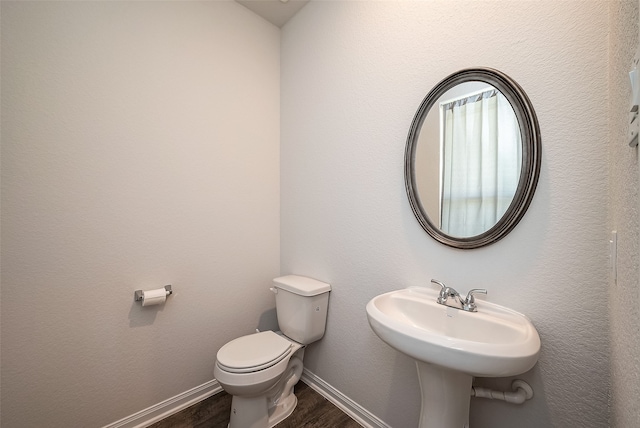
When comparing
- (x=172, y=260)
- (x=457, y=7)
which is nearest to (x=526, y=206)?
(x=457, y=7)

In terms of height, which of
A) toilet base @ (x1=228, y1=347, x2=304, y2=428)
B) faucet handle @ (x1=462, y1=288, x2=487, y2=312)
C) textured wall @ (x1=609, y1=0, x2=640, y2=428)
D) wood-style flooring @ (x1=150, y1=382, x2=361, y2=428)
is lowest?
wood-style flooring @ (x1=150, y1=382, x2=361, y2=428)

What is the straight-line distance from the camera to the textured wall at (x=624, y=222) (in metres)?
0.46

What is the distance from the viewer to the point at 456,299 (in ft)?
3.43

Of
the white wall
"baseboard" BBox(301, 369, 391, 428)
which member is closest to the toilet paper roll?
the white wall

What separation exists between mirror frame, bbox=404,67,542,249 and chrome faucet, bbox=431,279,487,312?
18 cm

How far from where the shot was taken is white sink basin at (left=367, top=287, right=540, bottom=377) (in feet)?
2.35

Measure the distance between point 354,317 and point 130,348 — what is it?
4.20ft

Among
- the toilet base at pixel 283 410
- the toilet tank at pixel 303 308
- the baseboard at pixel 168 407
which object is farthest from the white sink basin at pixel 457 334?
the baseboard at pixel 168 407

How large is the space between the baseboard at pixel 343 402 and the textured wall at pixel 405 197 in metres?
0.05

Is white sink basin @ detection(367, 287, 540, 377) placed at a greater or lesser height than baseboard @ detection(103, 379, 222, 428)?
greater

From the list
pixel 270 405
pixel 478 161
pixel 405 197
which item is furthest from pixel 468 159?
pixel 270 405

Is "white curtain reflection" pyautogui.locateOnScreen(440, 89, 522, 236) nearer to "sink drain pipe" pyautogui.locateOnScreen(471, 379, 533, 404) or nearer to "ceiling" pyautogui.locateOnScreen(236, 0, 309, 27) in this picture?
"sink drain pipe" pyautogui.locateOnScreen(471, 379, 533, 404)

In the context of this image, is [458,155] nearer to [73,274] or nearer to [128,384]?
[73,274]

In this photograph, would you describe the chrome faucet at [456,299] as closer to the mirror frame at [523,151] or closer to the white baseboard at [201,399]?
the mirror frame at [523,151]
